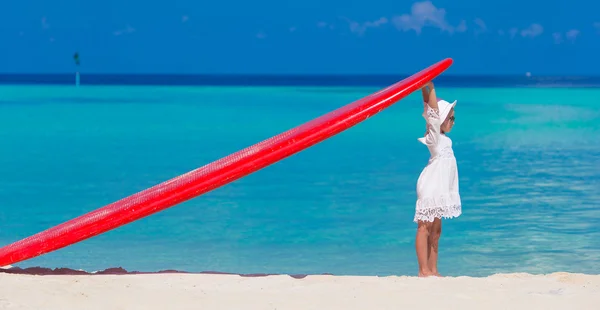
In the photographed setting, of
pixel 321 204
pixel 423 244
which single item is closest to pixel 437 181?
pixel 423 244

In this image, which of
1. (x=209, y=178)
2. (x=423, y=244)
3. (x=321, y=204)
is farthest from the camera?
(x=321, y=204)

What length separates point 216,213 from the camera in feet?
28.2

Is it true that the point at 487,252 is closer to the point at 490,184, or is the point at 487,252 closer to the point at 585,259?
the point at 585,259

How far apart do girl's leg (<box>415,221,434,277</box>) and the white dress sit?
10 cm

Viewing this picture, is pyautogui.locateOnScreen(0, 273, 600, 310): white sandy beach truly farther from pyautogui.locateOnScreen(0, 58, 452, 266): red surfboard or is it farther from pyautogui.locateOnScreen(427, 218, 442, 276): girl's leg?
pyautogui.locateOnScreen(427, 218, 442, 276): girl's leg

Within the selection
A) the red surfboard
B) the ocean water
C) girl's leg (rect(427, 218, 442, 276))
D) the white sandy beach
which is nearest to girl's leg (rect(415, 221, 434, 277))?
girl's leg (rect(427, 218, 442, 276))

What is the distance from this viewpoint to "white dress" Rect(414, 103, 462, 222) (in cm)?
464

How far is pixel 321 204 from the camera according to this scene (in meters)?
9.31

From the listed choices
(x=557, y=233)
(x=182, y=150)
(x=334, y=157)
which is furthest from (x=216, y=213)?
(x=182, y=150)

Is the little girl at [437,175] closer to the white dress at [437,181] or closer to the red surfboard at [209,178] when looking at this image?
the white dress at [437,181]

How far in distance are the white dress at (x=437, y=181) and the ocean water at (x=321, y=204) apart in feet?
5.51

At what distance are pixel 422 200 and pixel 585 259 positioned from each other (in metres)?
2.36

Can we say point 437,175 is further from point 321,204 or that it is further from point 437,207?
point 321,204

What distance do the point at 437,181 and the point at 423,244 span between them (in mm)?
342
